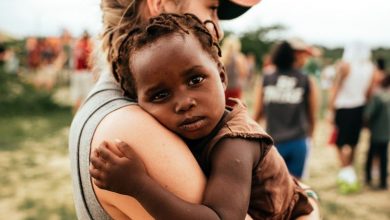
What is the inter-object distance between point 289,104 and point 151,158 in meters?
4.21

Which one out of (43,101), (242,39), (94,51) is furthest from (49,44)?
(94,51)

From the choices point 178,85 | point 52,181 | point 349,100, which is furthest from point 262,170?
point 52,181

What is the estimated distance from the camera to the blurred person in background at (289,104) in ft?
16.9

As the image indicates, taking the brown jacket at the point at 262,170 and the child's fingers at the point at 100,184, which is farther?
the brown jacket at the point at 262,170

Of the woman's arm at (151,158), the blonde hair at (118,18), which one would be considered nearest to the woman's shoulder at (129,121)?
the woman's arm at (151,158)

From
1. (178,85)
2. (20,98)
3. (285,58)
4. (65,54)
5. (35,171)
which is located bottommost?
(65,54)

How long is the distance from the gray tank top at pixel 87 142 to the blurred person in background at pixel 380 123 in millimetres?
6009

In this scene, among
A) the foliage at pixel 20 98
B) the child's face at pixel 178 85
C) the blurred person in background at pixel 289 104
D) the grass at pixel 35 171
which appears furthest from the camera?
the foliage at pixel 20 98

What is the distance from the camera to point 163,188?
114 centimetres

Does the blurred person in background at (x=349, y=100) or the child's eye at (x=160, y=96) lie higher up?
the child's eye at (x=160, y=96)

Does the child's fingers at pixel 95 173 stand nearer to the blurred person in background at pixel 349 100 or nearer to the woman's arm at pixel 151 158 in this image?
the woman's arm at pixel 151 158

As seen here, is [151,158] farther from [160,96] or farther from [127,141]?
[160,96]

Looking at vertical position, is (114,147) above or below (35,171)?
above

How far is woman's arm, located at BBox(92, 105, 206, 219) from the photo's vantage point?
1159 millimetres
